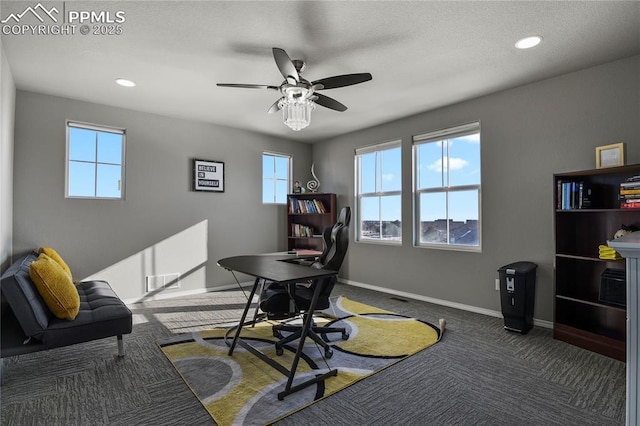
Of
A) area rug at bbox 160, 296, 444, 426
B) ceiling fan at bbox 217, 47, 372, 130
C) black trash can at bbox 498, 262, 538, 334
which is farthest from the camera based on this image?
black trash can at bbox 498, 262, 538, 334

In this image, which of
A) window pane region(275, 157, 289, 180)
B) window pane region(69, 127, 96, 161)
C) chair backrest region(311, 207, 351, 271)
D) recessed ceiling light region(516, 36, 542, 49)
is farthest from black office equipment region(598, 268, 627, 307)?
window pane region(69, 127, 96, 161)

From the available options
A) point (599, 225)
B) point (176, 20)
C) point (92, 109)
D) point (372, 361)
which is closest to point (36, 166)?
point (92, 109)

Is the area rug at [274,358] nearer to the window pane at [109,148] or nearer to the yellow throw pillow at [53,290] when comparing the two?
the yellow throw pillow at [53,290]

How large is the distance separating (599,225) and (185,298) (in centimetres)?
496

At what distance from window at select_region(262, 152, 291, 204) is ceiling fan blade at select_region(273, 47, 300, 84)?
326cm

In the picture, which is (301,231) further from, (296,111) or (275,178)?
(296,111)

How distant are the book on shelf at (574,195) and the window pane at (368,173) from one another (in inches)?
105

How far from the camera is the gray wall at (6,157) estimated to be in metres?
2.75

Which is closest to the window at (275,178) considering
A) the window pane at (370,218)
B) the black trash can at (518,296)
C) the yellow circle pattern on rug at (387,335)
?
the window pane at (370,218)

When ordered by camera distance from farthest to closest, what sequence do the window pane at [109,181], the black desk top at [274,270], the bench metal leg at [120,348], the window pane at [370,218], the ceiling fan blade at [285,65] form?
the window pane at [370,218] → the window pane at [109,181] → the bench metal leg at [120,348] → the ceiling fan blade at [285,65] → the black desk top at [274,270]

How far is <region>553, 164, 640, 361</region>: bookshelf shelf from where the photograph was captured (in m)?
2.85

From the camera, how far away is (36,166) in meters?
3.71

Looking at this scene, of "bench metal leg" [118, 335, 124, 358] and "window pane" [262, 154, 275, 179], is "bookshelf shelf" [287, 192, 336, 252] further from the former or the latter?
"bench metal leg" [118, 335, 124, 358]

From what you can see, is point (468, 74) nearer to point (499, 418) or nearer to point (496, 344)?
point (496, 344)
